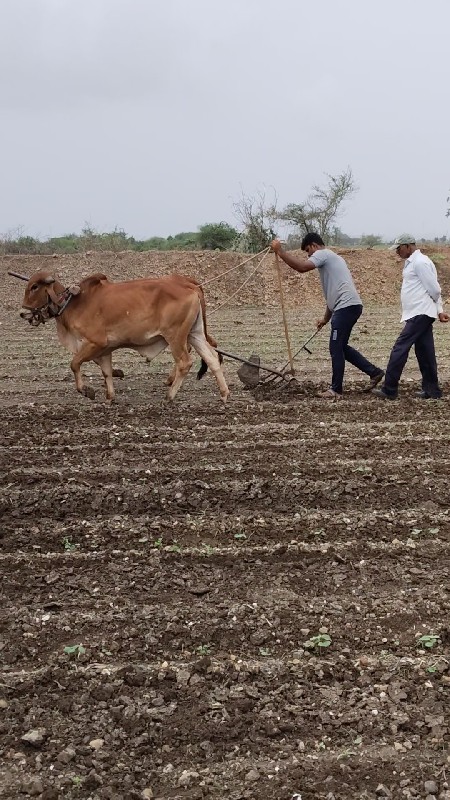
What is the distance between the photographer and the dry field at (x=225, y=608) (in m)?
3.22

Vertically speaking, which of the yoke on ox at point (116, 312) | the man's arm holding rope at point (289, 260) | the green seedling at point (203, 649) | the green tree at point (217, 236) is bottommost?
the green seedling at point (203, 649)

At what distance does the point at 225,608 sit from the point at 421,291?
5767mm

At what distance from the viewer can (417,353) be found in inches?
372

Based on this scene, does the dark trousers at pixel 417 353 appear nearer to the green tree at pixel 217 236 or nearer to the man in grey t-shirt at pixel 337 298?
the man in grey t-shirt at pixel 337 298

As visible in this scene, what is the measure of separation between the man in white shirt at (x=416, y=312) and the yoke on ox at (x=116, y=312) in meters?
1.95

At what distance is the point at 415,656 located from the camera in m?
3.91

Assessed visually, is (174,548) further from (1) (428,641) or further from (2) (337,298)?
(2) (337,298)

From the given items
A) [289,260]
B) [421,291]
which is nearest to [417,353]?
[421,291]

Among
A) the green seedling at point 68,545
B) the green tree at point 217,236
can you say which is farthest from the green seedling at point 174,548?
the green tree at point 217,236

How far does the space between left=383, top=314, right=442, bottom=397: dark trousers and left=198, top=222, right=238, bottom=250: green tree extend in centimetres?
2335

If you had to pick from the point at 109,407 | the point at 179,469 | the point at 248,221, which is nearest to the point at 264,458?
the point at 179,469

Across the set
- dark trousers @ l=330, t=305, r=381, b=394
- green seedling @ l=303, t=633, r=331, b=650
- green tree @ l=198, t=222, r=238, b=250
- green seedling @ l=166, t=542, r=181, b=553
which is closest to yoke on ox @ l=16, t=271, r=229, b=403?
dark trousers @ l=330, t=305, r=381, b=394

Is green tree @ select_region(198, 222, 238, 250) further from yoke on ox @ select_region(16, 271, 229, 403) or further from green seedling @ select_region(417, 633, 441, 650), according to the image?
green seedling @ select_region(417, 633, 441, 650)

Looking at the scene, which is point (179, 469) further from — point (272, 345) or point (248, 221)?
point (248, 221)
